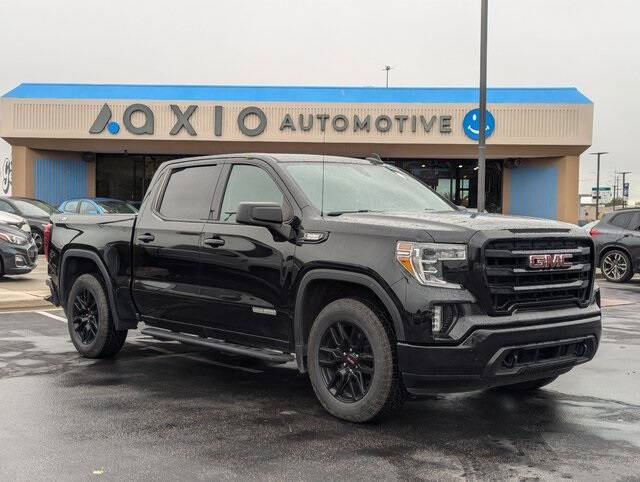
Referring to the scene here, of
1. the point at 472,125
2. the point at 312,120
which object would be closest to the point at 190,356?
the point at 312,120

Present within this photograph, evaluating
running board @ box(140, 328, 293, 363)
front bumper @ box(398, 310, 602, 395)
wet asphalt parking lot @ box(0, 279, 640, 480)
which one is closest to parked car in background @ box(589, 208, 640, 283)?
wet asphalt parking lot @ box(0, 279, 640, 480)

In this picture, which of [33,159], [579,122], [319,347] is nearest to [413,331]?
[319,347]

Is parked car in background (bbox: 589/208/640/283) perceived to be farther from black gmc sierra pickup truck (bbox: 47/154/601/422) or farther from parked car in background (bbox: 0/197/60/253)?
parked car in background (bbox: 0/197/60/253)

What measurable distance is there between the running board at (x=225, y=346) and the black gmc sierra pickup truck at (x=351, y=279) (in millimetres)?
17

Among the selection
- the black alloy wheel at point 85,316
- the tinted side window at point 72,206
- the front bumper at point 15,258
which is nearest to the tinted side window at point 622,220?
the front bumper at point 15,258

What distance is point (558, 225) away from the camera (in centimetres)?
553

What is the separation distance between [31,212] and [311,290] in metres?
16.5

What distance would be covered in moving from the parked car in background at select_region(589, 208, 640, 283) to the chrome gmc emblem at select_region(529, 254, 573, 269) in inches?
484

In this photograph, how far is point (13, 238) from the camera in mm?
13781

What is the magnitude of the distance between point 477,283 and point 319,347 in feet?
4.06

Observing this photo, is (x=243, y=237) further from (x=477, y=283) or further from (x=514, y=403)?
(x=514, y=403)

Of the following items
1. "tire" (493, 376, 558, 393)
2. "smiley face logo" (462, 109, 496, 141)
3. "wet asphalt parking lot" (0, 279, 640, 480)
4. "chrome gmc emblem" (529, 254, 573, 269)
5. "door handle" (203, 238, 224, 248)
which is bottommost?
"wet asphalt parking lot" (0, 279, 640, 480)

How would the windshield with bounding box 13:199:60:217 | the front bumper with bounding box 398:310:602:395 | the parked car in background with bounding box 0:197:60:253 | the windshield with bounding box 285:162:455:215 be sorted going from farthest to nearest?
the windshield with bounding box 13:199:60:217
the parked car in background with bounding box 0:197:60:253
the windshield with bounding box 285:162:455:215
the front bumper with bounding box 398:310:602:395

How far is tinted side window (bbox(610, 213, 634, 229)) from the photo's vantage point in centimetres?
1689
